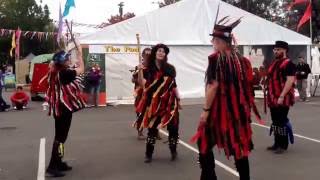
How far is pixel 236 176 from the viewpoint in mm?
7113

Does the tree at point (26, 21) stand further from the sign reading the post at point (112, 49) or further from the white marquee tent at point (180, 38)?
the sign reading the post at point (112, 49)

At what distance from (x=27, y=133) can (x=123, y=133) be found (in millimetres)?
2327

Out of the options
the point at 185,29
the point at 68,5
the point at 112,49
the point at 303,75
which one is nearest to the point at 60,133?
the point at 68,5

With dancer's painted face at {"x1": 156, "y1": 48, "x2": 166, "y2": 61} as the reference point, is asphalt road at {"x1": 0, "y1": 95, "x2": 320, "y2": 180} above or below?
below

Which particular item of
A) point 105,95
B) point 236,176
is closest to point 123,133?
point 236,176

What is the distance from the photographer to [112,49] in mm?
20516

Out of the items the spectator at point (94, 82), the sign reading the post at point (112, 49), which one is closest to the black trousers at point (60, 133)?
the spectator at point (94, 82)

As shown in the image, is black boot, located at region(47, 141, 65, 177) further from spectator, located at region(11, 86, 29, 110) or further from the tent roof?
spectator, located at region(11, 86, 29, 110)

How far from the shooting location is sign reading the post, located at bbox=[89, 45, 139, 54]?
2006 cm

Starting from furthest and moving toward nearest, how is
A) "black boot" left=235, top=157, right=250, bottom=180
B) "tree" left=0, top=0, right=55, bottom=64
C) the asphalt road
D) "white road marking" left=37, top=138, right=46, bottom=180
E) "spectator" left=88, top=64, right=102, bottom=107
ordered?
"tree" left=0, top=0, right=55, bottom=64 < "spectator" left=88, top=64, right=102, bottom=107 < "white road marking" left=37, top=138, right=46, bottom=180 < the asphalt road < "black boot" left=235, top=157, right=250, bottom=180

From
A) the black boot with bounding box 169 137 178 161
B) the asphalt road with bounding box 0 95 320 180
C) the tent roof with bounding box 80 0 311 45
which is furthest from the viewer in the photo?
the tent roof with bounding box 80 0 311 45

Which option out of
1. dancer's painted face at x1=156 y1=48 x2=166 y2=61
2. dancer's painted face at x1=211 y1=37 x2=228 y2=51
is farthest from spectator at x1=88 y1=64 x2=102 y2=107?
dancer's painted face at x1=211 y1=37 x2=228 y2=51

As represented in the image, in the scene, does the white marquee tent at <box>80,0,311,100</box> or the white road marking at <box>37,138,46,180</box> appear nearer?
the white road marking at <box>37,138,46,180</box>

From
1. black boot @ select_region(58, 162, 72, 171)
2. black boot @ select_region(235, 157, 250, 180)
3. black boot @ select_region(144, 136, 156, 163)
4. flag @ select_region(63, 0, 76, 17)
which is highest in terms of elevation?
flag @ select_region(63, 0, 76, 17)
